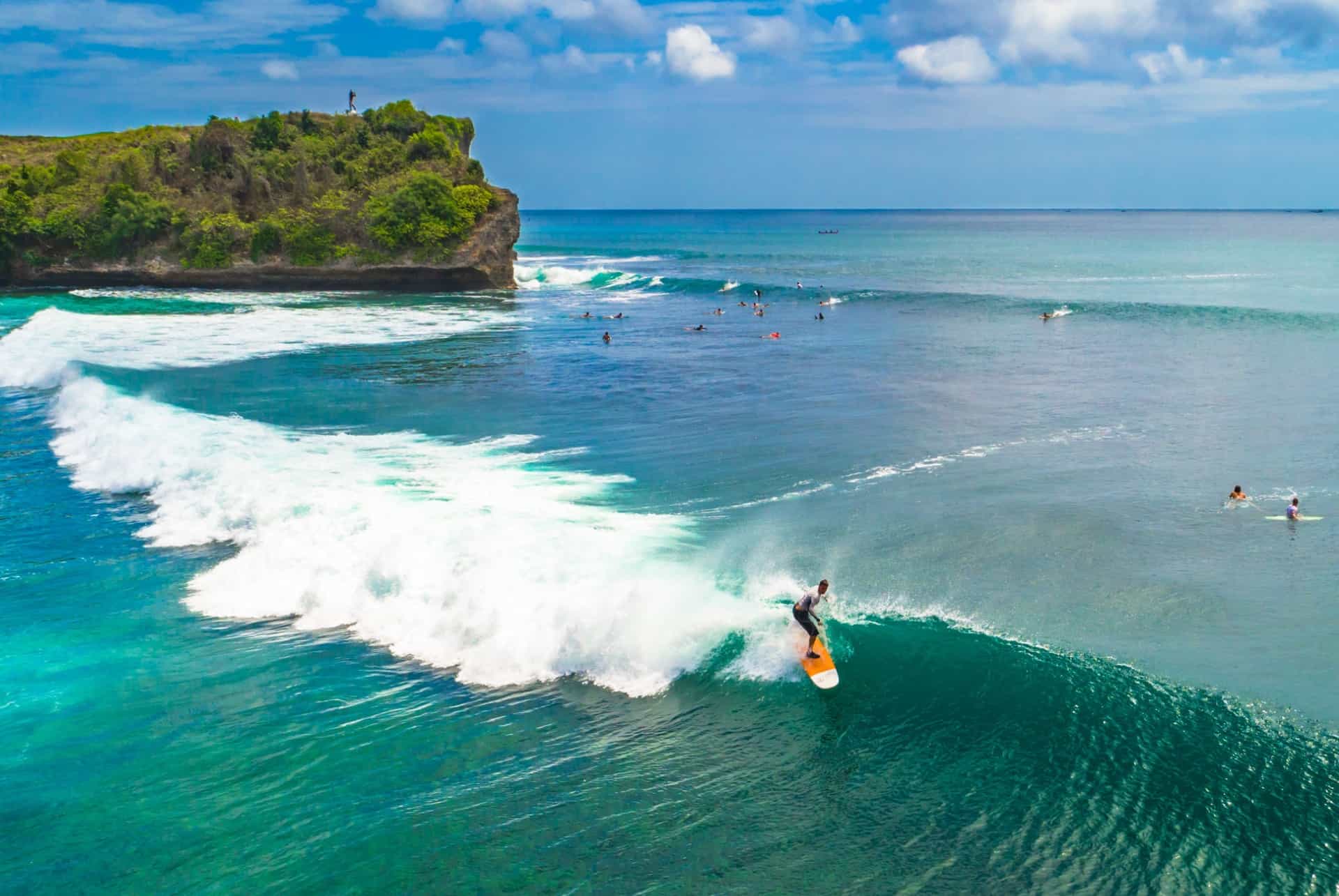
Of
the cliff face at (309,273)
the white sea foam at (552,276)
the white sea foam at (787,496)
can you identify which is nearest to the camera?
the white sea foam at (787,496)

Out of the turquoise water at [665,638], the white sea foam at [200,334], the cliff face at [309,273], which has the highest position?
the cliff face at [309,273]

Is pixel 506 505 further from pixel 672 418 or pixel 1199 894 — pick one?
pixel 1199 894

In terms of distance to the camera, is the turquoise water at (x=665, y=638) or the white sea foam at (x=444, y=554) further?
the white sea foam at (x=444, y=554)

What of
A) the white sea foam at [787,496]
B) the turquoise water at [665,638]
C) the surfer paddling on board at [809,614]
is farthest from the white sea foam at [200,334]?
the surfer paddling on board at [809,614]

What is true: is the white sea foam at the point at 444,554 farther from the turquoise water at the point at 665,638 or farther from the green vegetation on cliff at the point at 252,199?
the green vegetation on cliff at the point at 252,199

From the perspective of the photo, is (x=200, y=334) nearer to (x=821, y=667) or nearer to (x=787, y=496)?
(x=787, y=496)

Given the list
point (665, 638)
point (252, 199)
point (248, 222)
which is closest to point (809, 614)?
point (665, 638)

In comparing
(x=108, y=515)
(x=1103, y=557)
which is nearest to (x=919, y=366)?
(x=1103, y=557)

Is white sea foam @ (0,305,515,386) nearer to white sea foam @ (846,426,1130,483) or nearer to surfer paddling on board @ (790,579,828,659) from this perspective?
white sea foam @ (846,426,1130,483)
